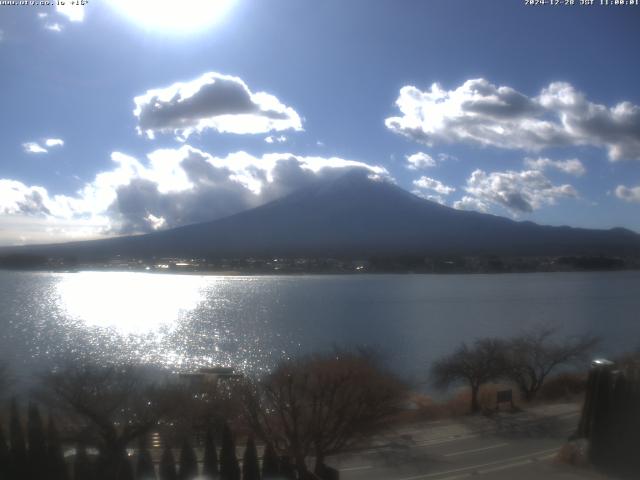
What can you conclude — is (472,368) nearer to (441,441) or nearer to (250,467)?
(441,441)

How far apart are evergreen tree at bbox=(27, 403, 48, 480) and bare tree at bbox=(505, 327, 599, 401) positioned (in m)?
10.00

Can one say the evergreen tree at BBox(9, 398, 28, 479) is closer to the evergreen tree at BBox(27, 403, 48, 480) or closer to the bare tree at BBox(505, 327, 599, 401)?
the evergreen tree at BBox(27, 403, 48, 480)

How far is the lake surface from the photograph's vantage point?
1700 cm

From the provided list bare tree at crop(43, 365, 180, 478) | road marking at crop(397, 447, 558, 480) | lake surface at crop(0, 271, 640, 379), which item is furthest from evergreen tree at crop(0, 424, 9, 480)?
lake surface at crop(0, 271, 640, 379)

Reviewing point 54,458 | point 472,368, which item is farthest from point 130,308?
point 54,458

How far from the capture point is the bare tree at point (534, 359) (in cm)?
1387

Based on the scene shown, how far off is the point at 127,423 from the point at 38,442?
1.28m

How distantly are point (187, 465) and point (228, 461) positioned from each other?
40 centimetres

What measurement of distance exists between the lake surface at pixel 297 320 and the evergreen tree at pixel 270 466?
25.6ft

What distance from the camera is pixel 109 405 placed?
25.1 feet

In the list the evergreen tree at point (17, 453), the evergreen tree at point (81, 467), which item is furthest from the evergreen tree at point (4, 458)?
the evergreen tree at point (81, 467)

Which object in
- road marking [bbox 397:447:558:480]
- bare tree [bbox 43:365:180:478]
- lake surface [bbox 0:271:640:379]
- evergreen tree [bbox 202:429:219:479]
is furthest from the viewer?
lake surface [bbox 0:271:640:379]

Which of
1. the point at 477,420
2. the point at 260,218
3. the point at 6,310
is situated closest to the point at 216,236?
the point at 260,218

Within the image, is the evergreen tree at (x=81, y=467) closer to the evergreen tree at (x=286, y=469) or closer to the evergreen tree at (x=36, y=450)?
the evergreen tree at (x=36, y=450)
